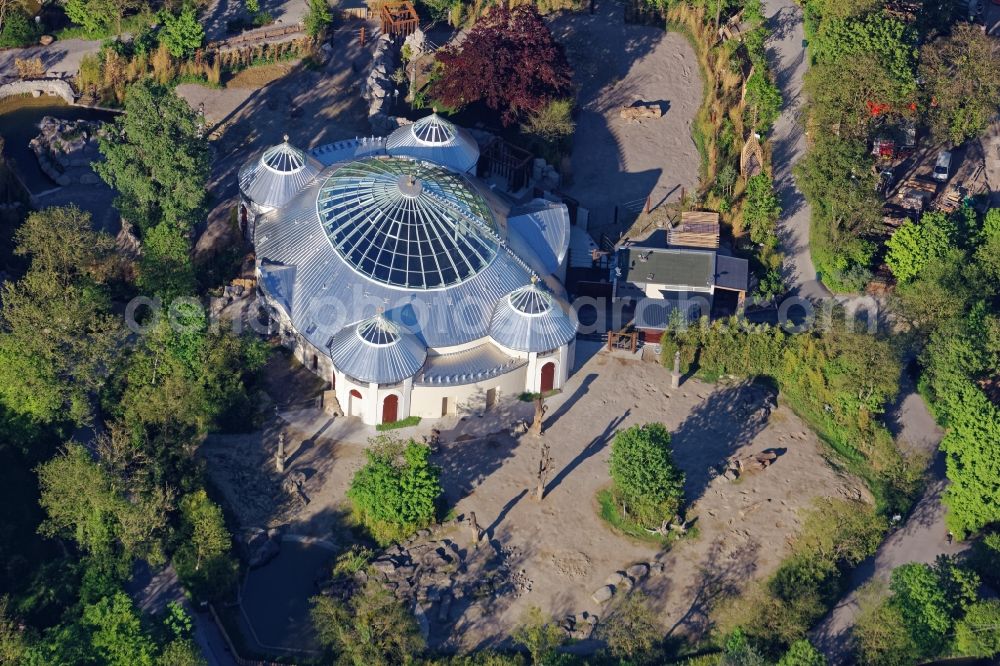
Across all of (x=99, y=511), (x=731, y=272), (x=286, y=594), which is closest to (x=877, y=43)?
(x=731, y=272)

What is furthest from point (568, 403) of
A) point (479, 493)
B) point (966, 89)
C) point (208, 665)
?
point (966, 89)

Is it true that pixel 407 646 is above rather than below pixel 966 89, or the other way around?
below

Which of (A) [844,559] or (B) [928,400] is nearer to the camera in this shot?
(A) [844,559]

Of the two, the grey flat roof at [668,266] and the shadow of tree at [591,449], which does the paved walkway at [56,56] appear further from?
the shadow of tree at [591,449]

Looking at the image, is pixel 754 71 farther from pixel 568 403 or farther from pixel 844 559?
pixel 844 559

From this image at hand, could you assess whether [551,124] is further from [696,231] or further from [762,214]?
[762,214]

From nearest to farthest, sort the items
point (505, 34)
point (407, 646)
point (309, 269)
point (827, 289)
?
point (407, 646), point (309, 269), point (827, 289), point (505, 34)

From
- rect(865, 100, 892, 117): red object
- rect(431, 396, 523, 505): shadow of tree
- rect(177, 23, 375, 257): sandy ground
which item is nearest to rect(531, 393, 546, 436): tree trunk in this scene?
rect(431, 396, 523, 505): shadow of tree

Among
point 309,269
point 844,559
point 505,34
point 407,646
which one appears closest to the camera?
point 407,646
